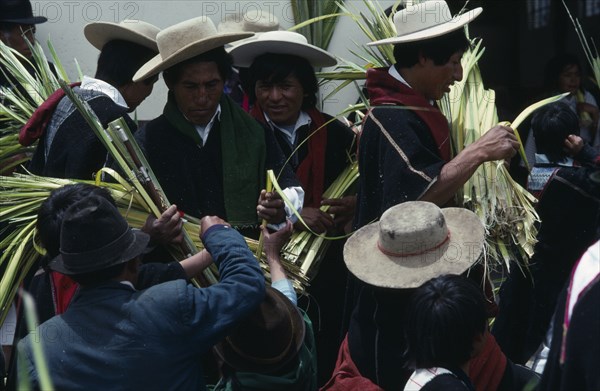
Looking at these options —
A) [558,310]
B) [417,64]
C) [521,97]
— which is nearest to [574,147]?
[417,64]

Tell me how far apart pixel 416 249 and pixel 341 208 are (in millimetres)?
1070

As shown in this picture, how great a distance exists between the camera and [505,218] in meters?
3.76

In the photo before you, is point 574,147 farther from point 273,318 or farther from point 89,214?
point 89,214

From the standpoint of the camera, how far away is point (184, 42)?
3.79m

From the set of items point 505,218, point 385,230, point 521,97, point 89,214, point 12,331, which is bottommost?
point 521,97

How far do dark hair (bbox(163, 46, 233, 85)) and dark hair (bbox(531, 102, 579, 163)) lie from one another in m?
1.37

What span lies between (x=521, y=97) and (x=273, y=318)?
6407 millimetres

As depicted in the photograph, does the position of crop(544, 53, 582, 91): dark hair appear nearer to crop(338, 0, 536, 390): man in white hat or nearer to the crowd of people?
the crowd of people

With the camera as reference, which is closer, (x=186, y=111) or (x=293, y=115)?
(x=186, y=111)

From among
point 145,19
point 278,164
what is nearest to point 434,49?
point 278,164

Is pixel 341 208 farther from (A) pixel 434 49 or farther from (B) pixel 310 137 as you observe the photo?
(A) pixel 434 49

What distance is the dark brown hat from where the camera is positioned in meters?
4.99

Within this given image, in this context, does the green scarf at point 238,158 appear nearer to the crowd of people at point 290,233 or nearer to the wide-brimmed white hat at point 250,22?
the crowd of people at point 290,233

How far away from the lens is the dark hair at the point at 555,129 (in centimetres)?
419
